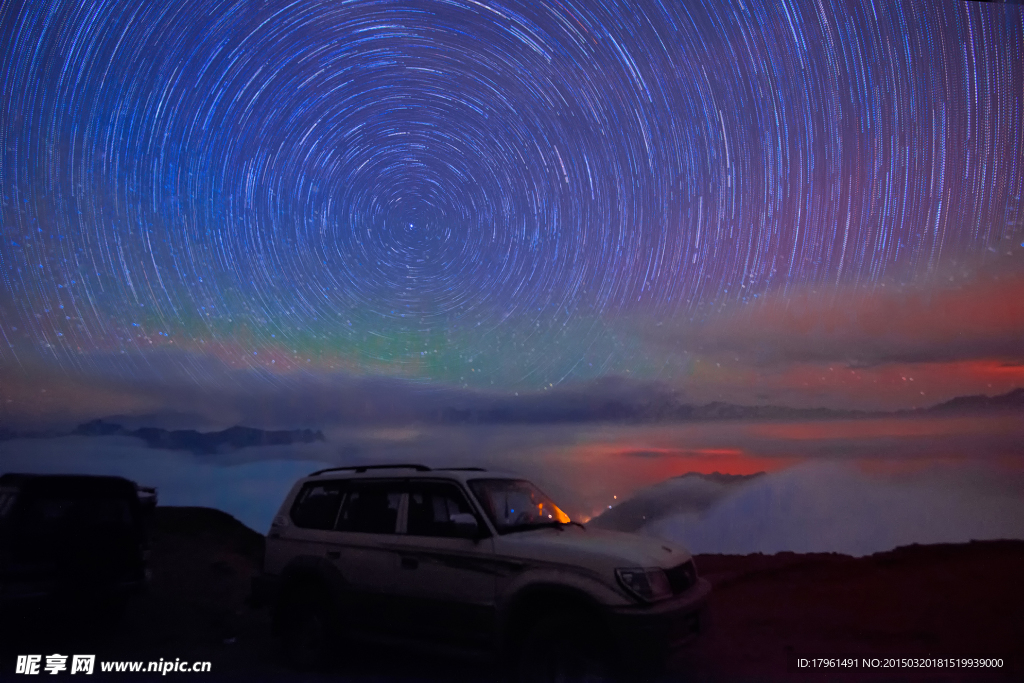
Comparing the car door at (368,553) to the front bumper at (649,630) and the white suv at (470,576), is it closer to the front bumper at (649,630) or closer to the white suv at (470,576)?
the white suv at (470,576)

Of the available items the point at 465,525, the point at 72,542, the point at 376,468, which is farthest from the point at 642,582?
the point at 72,542

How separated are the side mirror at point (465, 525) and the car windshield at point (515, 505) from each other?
14 centimetres

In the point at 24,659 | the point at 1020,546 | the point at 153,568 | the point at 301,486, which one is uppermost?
the point at 301,486

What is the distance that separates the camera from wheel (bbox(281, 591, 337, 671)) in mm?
5562

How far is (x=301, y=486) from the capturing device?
6.04 meters

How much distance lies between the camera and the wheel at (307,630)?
5562mm

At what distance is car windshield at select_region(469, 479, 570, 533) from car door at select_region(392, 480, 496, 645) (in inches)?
6.4

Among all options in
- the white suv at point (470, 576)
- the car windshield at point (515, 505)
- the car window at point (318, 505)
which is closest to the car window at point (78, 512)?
the white suv at point (470, 576)

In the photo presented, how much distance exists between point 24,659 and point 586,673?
534cm

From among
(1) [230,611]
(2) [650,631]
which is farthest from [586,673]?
Result: (1) [230,611]

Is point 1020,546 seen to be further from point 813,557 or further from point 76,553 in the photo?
point 76,553

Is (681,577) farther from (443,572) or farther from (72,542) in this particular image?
(72,542)

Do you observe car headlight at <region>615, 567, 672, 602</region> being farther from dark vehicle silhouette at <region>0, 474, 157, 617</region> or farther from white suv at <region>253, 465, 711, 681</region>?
dark vehicle silhouette at <region>0, 474, 157, 617</region>

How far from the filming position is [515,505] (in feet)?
17.8
